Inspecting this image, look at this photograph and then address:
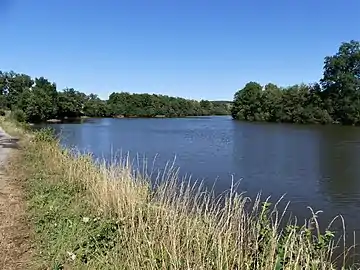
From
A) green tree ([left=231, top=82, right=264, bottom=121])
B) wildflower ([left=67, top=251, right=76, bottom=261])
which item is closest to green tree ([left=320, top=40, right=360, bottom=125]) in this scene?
green tree ([left=231, top=82, right=264, bottom=121])

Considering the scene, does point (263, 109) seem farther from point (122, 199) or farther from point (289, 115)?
point (122, 199)

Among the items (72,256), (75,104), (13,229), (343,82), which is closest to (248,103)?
(343,82)

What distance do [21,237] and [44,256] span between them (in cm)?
94

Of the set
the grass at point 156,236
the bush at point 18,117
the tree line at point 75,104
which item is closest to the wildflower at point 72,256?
the grass at point 156,236

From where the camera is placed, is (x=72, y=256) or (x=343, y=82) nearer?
(x=72, y=256)

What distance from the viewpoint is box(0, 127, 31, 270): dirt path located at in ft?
16.0

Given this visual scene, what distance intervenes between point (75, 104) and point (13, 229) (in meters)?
95.8

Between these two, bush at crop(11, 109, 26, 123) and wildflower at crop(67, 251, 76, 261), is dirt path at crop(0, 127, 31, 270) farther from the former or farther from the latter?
bush at crop(11, 109, 26, 123)

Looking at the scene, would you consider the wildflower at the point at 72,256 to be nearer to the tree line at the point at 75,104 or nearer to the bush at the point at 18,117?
the bush at the point at 18,117

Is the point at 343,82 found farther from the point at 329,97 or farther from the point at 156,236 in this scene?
the point at 156,236

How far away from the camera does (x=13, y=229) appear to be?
602 centimetres

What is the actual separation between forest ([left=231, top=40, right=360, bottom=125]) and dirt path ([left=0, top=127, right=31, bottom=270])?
5973 centimetres

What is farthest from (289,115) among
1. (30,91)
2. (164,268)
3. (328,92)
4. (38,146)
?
(164,268)

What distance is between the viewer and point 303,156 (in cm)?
2372
